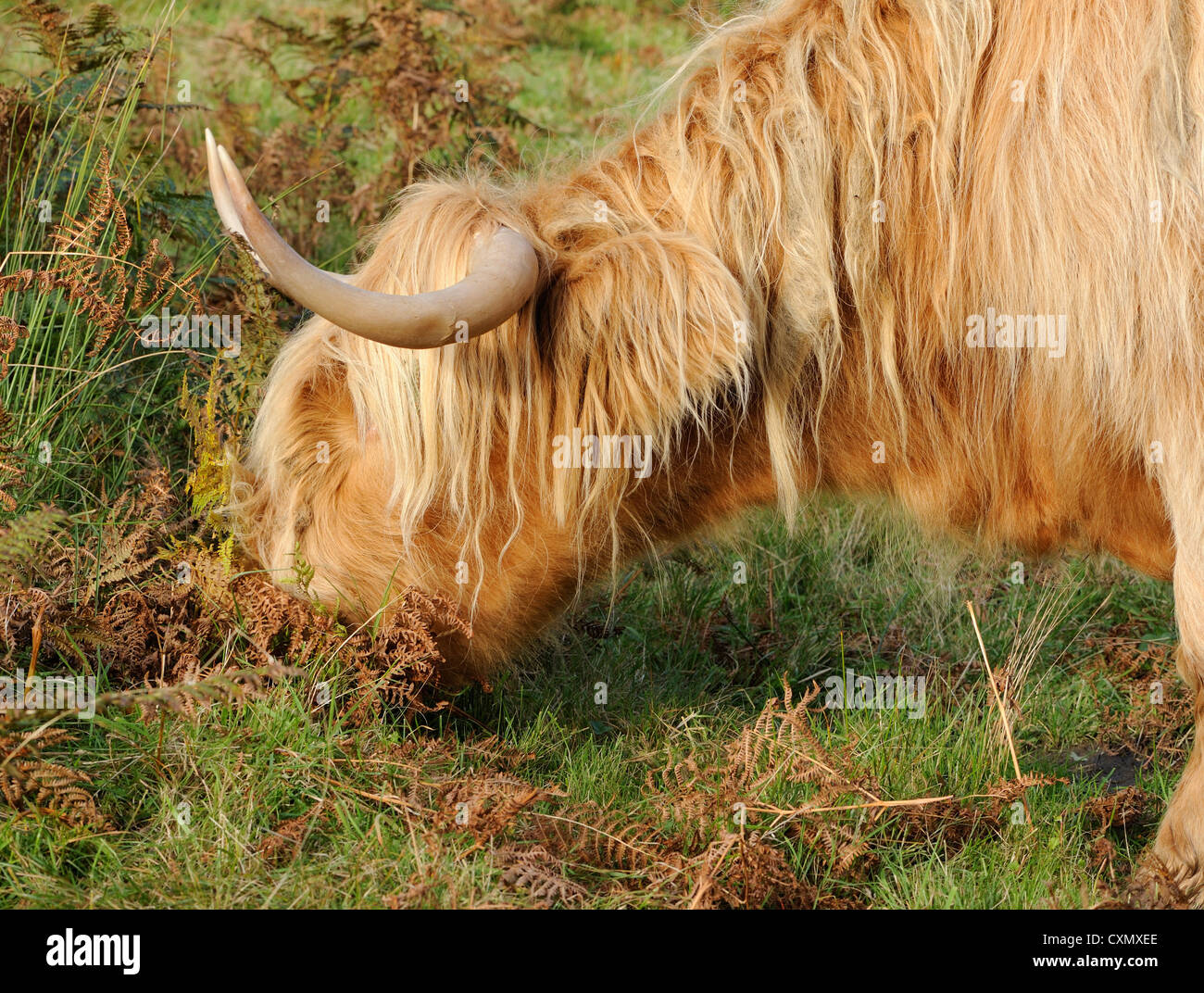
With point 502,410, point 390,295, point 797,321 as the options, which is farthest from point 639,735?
point 390,295

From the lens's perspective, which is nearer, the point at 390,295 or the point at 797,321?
the point at 390,295

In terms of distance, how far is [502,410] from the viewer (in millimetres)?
2957

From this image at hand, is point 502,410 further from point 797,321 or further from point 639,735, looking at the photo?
point 639,735

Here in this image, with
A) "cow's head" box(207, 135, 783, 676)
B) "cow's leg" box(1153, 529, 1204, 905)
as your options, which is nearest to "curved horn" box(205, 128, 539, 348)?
"cow's head" box(207, 135, 783, 676)

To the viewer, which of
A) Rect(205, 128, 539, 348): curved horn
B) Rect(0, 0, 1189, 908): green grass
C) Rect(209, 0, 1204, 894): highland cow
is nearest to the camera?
Rect(205, 128, 539, 348): curved horn

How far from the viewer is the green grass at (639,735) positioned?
285 cm

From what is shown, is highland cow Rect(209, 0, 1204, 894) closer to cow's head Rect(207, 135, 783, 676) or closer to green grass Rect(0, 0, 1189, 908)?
cow's head Rect(207, 135, 783, 676)

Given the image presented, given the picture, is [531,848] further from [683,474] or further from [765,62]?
[765,62]

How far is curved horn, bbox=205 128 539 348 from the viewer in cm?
242

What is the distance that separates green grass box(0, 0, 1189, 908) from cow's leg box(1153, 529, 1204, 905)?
181mm

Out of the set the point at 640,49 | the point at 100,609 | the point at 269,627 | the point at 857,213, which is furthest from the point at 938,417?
the point at 640,49

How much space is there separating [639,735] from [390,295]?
1647 mm

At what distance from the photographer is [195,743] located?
3.11m

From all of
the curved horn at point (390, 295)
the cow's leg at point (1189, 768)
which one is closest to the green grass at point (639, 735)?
the cow's leg at point (1189, 768)
